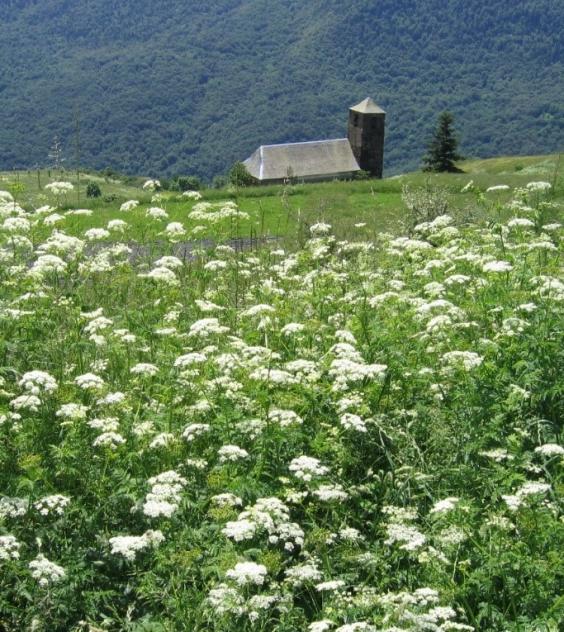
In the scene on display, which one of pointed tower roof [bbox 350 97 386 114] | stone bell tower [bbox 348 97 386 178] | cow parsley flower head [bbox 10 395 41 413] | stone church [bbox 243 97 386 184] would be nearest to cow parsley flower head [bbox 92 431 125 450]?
cow parsley flower head [bbox 10 395 41 413]

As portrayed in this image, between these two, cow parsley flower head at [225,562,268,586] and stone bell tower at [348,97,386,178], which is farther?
stone bell tower at [348,97,386,178]

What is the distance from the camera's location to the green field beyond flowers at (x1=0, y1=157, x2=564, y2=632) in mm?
4074

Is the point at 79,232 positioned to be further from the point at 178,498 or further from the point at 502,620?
the point at 502,620

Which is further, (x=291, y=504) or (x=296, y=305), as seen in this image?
(x=296, y=305)

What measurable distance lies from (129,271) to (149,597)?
11.2 feet

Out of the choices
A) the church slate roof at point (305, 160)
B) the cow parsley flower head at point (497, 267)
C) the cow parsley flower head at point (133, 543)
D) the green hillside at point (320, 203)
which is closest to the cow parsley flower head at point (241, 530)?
the cow parsley flower head at point (133, 543)

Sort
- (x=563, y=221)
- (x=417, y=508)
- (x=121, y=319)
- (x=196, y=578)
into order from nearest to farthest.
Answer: (x=196, y=578) → (x=417, y=508) → (x=121, y=319) → (x=563, y=221)

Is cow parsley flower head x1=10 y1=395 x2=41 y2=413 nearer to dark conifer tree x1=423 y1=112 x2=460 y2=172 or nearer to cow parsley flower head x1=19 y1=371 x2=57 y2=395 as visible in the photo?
cow parsley flower head x1=19 y1=371 x2=57 y2=395

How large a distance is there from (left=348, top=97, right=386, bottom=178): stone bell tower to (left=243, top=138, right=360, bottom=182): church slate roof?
103 centimetres

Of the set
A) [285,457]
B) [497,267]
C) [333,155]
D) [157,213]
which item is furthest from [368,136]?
[285,457]

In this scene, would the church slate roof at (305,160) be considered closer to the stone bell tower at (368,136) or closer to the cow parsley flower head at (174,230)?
the stone bell tower at (368,136)

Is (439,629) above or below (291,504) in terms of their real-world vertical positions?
above

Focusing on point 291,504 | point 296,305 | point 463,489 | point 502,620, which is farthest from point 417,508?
point 296,305

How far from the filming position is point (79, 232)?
28.6 ft
